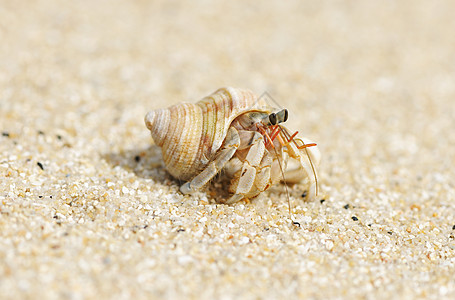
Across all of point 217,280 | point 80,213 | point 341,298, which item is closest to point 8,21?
point 80,213

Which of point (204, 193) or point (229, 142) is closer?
point (229, 142)

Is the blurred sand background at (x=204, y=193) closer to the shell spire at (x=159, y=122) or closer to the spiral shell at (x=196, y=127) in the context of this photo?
the spiral shell at (x=196, y=127)

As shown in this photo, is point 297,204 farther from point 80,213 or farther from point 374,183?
point 80,213

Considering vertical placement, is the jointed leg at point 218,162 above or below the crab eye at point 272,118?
below

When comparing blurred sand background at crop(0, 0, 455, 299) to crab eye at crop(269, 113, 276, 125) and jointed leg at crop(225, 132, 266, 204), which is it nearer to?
jointed leg at crop(225, 132, 266, 204)

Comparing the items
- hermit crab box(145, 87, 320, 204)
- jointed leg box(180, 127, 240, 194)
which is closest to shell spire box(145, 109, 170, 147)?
hermit crab box(145, 87, 320, 204)

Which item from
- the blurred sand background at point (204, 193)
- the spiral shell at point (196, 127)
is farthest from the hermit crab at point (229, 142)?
the blurred sand background at point (204, 193)

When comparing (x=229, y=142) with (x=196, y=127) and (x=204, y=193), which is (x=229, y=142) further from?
(x=204, y=193)

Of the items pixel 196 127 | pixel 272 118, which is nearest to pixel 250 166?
pixel 272 118
